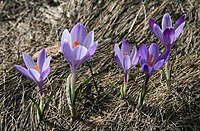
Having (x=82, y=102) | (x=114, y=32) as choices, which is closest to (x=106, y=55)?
(x=114, y=32)

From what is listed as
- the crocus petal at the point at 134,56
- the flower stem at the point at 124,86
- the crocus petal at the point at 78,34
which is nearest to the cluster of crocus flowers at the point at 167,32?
the crocus petal at the point at 134,56

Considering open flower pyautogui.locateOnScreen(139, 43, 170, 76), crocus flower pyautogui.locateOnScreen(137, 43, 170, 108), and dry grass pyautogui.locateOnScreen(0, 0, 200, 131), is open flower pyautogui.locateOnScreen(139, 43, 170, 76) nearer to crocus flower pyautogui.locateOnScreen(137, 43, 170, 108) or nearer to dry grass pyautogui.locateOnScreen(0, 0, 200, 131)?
crocus flower pyautogui.locateOnScreen(137, 43, 170, 108)

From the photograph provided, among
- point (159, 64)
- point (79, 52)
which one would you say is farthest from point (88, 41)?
point (159, 64)

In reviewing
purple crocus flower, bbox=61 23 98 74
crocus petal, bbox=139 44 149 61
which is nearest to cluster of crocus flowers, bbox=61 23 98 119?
purple crocus flower, bbox=61 23 98 74

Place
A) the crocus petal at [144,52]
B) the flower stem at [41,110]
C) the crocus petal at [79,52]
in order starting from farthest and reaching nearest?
the flower stem at [41,110]
the crocus petal at [144,52]
the crocus petal at [79,52]

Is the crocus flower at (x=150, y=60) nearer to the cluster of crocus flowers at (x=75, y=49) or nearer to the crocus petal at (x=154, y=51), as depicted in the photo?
the crocus petal at (x=154, y=51)

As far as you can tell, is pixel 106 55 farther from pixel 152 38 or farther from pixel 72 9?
pixel 72 9

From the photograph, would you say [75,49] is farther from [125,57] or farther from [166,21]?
[166,21]
